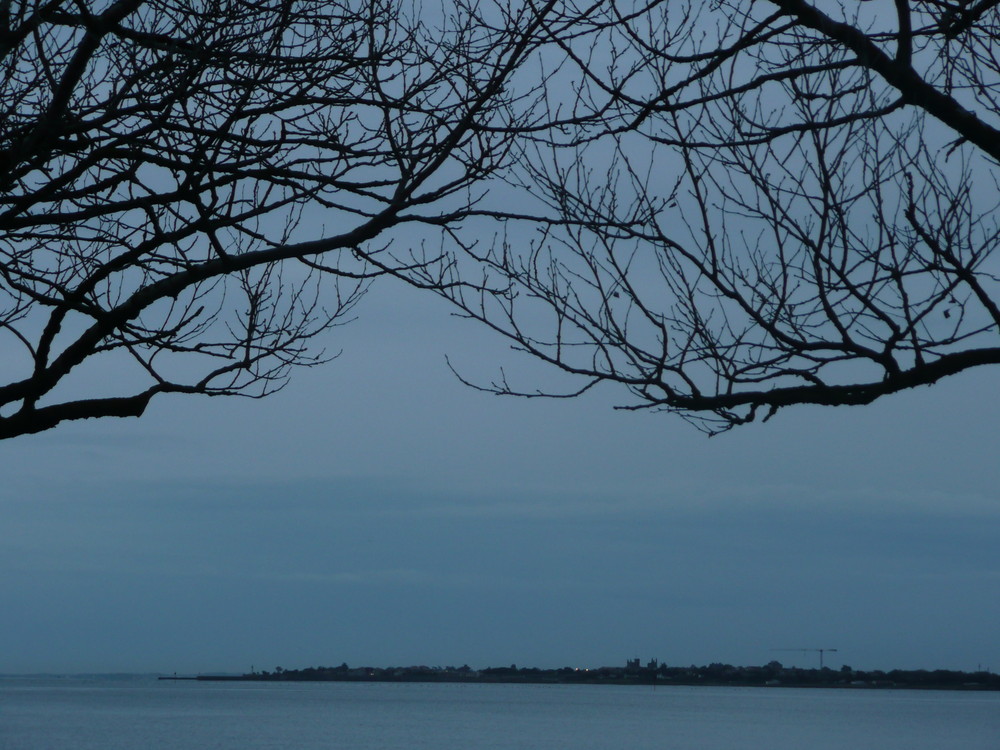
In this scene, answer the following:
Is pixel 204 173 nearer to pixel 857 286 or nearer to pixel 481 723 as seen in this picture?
pixel 857 286

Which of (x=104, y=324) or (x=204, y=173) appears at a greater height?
(x=204, y=173)

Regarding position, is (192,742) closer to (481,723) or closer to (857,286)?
(481,723)

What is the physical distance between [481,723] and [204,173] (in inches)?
4247

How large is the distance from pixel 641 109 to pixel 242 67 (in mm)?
2017

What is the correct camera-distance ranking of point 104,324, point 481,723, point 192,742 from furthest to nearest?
point 481,723 → point 192,742 → point 104,324

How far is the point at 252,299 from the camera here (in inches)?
285

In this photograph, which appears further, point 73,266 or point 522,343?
point 73,266

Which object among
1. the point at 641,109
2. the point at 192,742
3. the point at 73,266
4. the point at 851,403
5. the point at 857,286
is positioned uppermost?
the point at 641,109

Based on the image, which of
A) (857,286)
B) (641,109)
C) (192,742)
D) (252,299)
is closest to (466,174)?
(641,109)

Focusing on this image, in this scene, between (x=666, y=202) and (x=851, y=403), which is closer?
(x=851, y=403)

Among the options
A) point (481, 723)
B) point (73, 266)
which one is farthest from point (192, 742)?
point (73, 266)

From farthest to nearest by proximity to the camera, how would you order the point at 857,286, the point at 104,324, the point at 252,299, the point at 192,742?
the point at 192,742 → the point at 252,299 → the point at 104,324 → the point at 857,286

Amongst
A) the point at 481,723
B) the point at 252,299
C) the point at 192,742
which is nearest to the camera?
the point at 252,299

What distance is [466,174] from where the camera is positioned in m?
6.54
